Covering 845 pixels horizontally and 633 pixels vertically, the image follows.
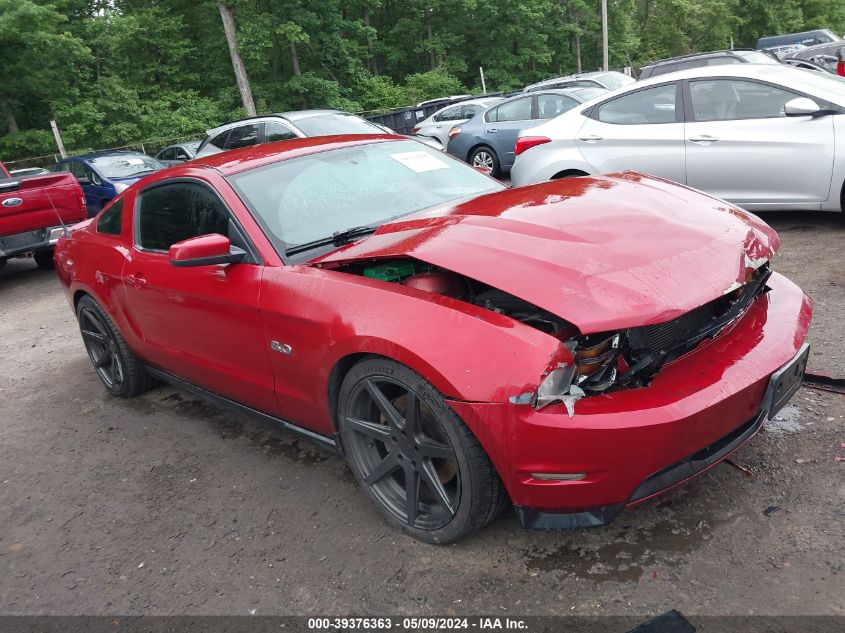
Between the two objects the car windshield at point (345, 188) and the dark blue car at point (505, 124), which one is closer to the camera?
the car windshield at point (345, 188)

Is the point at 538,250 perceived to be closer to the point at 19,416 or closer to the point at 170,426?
the point at 170,426

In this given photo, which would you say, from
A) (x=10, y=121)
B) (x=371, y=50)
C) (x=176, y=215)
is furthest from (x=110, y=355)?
(x=371, y=50)

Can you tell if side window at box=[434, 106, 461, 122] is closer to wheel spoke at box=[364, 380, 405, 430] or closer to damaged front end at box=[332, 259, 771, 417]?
damaged front end at box=[332, 259, 771, 417]

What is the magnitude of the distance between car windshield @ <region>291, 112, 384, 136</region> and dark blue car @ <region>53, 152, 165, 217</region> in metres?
3.97

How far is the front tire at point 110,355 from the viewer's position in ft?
14.5

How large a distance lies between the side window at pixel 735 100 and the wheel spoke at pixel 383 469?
16.0 ft

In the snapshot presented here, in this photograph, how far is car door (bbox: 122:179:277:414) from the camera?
3.13 m

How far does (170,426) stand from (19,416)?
1.36 meters

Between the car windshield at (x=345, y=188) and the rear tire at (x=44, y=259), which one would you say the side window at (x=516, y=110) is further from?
the car windshield at (x=345, y=188)

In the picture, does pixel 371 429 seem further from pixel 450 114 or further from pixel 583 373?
pixel 450 114

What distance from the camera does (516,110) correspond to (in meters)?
11.9

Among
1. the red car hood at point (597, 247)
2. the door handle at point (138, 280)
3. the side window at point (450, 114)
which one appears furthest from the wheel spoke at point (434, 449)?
the side window at point (450, 114)

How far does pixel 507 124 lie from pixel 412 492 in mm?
10082

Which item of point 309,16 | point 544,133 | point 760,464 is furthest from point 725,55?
point 309,16
